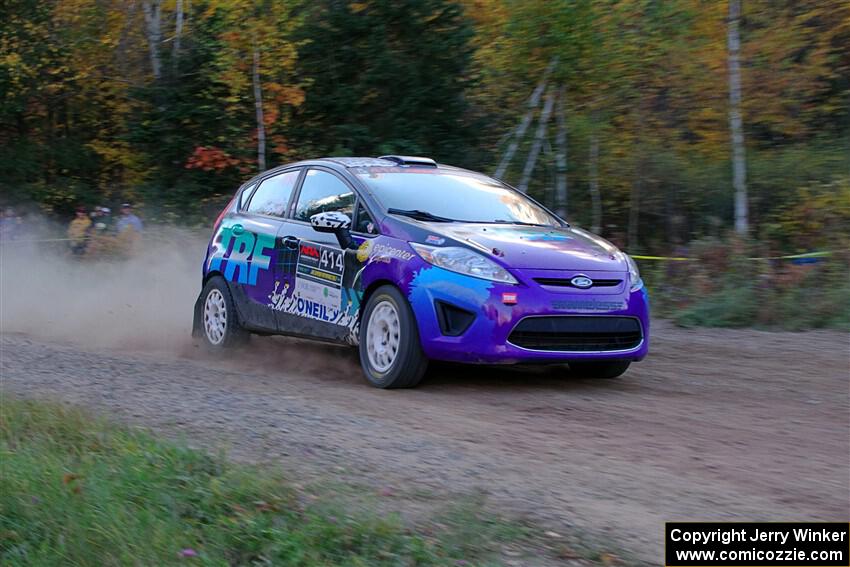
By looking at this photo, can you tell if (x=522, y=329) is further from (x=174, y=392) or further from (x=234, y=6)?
(x=234, y=6)

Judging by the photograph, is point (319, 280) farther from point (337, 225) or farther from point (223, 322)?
point (223, 322)

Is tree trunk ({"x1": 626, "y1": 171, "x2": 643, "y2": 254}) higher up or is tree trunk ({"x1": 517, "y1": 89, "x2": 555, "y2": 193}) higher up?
tree trunk ({"x1": 517, "y1": 89, "x2": 555, "y2": 193})

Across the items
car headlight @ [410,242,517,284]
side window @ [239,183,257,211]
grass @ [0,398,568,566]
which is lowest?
grass @ [0,398,568,566]

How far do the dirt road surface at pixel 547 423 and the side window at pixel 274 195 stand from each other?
4.34 feet

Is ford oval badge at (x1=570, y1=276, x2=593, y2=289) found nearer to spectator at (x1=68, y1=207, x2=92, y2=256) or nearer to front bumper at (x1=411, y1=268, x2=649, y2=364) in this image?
front bumper at (x1=411, y1=268, x2=649, y2=364)

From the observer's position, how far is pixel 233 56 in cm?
2019

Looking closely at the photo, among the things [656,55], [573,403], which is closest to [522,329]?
[573,403]

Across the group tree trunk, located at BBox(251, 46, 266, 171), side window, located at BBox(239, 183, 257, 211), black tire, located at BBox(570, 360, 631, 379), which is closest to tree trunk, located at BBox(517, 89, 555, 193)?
tree trunk, located at BBox(251, 46, 266, 171)

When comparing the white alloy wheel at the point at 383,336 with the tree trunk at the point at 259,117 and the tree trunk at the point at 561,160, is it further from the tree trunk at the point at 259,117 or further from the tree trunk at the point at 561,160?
the tree trunk at the point at 259,117

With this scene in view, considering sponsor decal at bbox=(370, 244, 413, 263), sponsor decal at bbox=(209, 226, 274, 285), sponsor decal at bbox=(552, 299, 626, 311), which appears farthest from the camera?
sponsor decal at bbox=(209, 226, 274, 285)

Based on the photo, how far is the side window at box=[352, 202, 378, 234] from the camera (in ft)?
25.7

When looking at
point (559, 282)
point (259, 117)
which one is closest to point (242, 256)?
point (559, 282)

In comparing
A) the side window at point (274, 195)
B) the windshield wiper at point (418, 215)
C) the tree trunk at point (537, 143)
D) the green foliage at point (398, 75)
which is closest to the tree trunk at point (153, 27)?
the green foliage at point (398, 75)

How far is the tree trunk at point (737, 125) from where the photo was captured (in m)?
13.8
